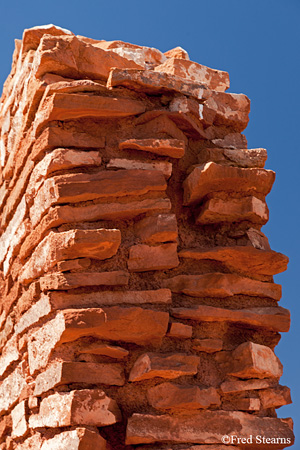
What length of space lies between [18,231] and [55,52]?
868 mm

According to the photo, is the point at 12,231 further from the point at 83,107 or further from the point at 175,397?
the point at 175,397

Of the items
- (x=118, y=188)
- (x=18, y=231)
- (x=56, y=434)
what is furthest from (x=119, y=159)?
(x=56, y=434)

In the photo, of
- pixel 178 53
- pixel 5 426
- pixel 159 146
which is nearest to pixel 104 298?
pixel 159 146

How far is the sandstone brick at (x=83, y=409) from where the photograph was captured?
207cm

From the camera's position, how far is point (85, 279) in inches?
89.1

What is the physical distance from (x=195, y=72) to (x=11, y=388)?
1.80 meters

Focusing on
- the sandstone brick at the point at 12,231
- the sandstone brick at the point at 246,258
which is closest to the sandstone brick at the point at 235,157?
the sandstone brick at the point at 246,258

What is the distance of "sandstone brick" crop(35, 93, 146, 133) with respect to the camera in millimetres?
2488

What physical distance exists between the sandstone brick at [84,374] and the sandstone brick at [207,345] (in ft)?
1.04

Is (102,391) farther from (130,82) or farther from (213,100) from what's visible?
(213,100)

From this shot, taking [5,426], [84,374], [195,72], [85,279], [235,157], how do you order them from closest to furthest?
[84,374] < [85,279] < [235,157] < [5,426] < [195,72]

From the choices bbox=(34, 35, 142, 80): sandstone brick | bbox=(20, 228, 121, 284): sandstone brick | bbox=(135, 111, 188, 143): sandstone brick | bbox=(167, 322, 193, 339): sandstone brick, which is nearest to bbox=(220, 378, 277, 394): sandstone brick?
bbox=(167, 322, 193, 339): sandstone brick

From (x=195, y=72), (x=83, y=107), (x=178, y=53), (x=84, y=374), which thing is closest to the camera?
(x=84, y=374)

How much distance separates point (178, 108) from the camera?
2.66 m
